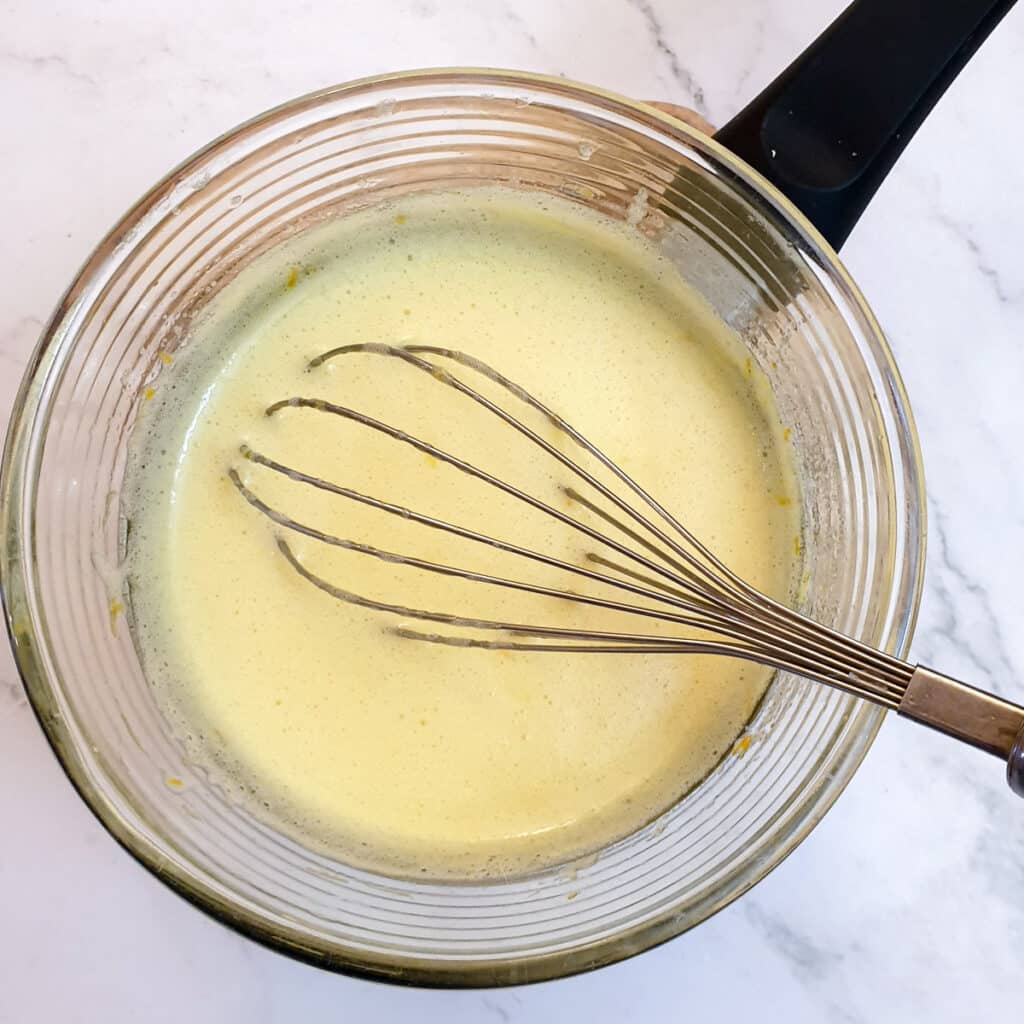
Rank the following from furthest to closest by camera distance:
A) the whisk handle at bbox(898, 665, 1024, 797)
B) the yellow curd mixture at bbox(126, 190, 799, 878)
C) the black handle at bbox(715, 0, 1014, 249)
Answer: the yellow curd mixture at bbox(126, 190, 799, 878), the black handle at bbox(715, 0, 1014, 249), the whisk handle at bbox(898, 665, 1024, 797)

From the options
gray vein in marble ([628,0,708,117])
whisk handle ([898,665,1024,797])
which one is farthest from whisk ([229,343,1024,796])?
gray vein in marble ([628,0,708,117])

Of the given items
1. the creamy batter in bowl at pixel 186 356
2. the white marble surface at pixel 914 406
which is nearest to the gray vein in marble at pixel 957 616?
the white marble surface at pixel 914 406

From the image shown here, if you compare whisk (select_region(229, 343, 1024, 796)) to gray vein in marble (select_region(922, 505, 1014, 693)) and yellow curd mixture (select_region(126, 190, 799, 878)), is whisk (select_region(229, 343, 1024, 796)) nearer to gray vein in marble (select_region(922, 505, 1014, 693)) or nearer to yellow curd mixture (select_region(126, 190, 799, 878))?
yellow curd mixture (select_region(126, 190, 799, 878))


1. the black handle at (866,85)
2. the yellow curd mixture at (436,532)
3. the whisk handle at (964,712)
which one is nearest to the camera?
the whisk handle at (964,712)

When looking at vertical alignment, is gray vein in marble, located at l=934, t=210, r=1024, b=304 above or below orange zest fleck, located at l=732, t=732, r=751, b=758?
above

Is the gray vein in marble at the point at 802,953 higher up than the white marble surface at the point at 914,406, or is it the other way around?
the white marble surface at the point at 914,406

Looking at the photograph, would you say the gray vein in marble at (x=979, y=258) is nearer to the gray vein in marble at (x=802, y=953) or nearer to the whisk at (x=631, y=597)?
the whisk at (x=631, y=597)

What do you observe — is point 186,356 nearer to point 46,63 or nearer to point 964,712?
point 46,63
